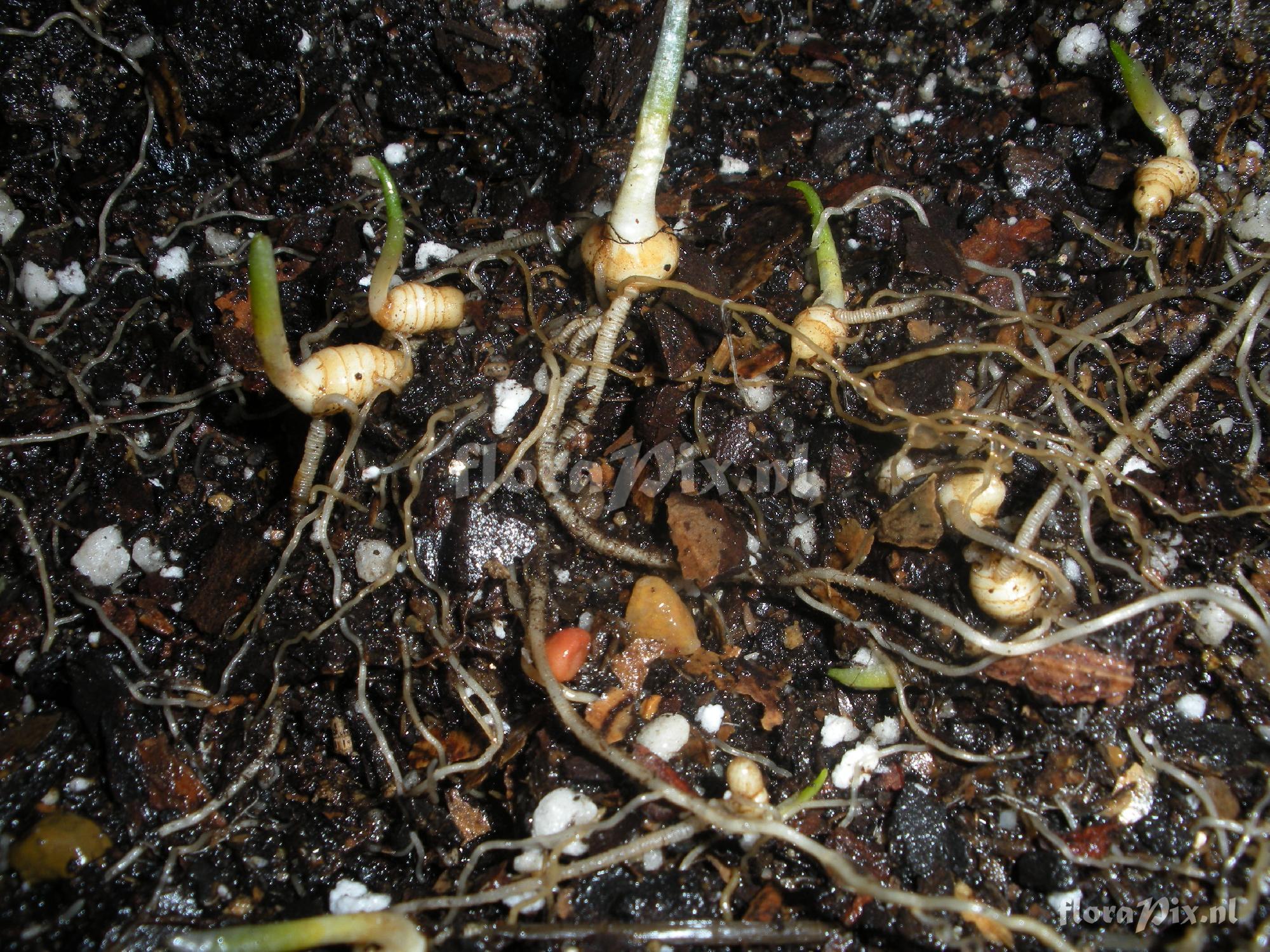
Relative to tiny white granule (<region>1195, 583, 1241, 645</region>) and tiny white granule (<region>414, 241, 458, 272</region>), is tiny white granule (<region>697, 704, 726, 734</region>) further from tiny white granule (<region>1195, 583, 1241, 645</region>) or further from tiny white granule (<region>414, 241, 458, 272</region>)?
tiny white granule (<region>414, 241, 458, 272</region>)

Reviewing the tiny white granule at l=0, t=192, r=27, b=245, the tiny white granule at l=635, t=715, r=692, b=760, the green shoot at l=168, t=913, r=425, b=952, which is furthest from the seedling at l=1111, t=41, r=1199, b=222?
the tiny white granule at l=0, t=192, r=27, b=245

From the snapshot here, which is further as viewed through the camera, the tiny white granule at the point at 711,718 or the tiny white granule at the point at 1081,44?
the tiny white granule at the point at 1081,44

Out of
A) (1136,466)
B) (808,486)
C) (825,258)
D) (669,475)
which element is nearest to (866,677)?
(808,486)

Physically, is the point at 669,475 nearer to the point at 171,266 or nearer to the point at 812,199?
the point at 812,199

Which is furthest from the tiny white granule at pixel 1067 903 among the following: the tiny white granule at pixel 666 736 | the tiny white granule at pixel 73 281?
the tiny white granule at pixel 73 281

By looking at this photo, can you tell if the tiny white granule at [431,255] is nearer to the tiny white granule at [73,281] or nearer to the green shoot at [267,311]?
the green shoot at [267,311]

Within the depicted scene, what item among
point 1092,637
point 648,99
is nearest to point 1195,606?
point 1092,637
